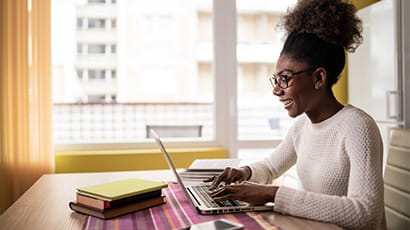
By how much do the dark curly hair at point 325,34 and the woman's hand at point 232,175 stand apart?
469mm

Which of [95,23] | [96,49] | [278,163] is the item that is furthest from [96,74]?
[278,163]

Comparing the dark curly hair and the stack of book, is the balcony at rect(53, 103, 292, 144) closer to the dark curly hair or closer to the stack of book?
the dark curly hair

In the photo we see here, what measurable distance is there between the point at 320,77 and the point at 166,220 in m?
0.69

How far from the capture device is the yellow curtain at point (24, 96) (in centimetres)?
264

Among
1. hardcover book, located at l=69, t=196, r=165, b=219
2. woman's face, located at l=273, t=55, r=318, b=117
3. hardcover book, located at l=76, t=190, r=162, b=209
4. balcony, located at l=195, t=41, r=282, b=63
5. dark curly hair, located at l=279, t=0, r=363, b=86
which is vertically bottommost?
hardcover book, located at l=69, t=196, r=165, b=219

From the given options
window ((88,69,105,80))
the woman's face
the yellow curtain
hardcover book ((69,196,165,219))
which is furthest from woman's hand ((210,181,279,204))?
window ((88,69,105,80))

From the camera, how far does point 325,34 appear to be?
1.33 metres

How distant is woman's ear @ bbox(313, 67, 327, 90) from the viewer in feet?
4.41

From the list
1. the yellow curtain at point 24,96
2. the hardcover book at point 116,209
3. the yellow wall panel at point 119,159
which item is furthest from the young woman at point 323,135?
the yellow curtain at point 24,96

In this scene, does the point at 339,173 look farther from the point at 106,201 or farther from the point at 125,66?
the point at 125,66

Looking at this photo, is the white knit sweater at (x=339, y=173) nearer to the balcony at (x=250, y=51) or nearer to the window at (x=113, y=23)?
the balcony at (x=250, y=51)

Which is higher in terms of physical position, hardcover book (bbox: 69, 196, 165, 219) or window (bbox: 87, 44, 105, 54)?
window (bbox: 87, 44, 105, 54)

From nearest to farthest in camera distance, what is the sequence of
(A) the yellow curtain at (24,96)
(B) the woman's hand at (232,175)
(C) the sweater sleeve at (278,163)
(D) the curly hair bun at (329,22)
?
1. (D) the curly hair bun at (329,22)
2. (B) the woman's hand at (232,175)
3. (C) the sweater sleeve at (278,163)
4. (A) the yellow curtain at (24,96)

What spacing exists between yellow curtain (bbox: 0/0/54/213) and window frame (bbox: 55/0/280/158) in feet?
2.54
